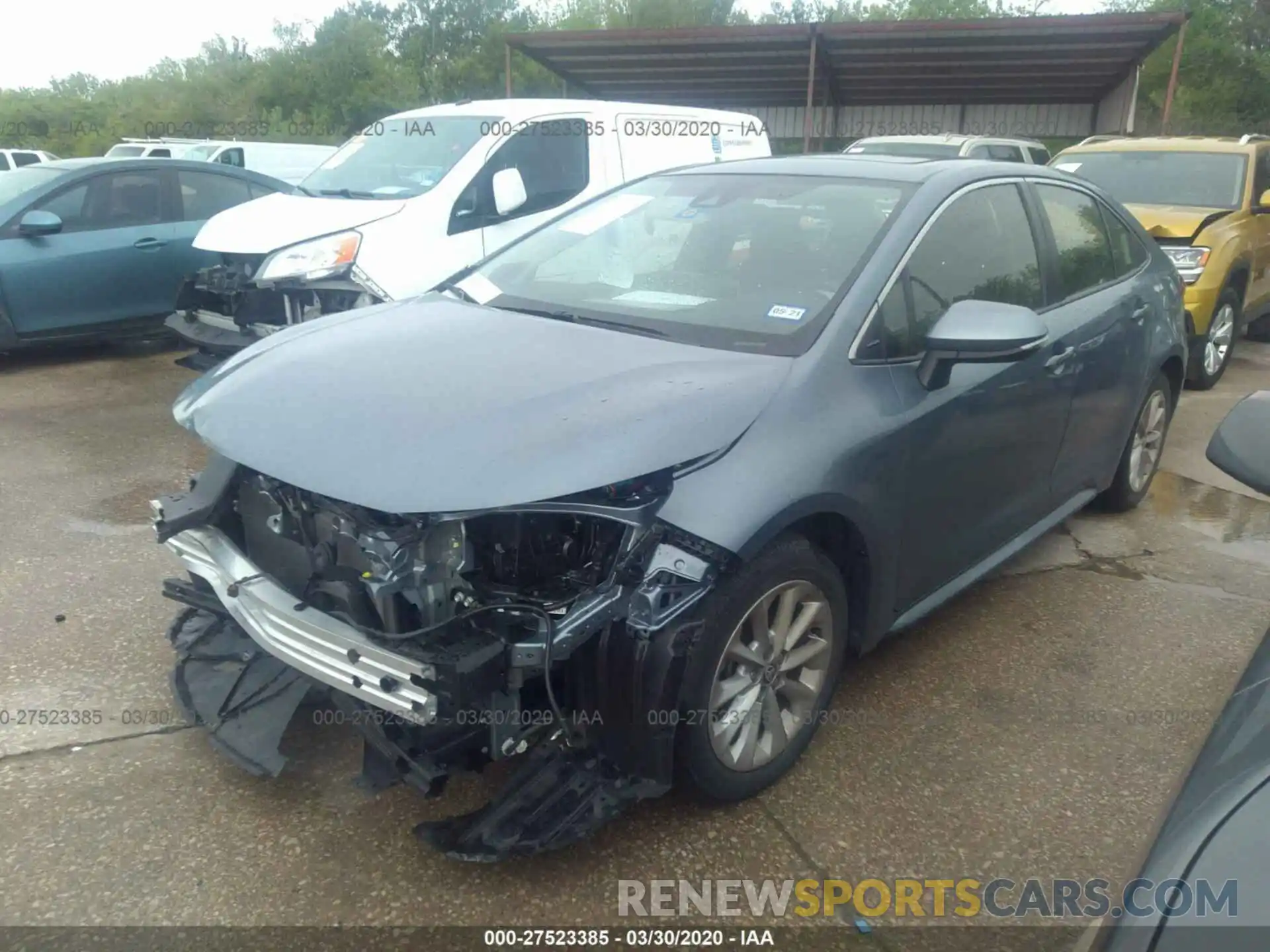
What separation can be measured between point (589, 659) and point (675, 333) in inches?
40.4

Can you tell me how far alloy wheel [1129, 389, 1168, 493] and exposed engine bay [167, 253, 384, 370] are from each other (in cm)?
406

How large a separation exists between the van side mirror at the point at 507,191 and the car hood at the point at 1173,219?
437 cm

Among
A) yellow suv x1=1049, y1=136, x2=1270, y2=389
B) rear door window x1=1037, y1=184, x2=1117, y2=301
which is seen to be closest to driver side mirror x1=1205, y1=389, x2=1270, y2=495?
rear door window x1=1037, y1=184, x2=1117, y2=301

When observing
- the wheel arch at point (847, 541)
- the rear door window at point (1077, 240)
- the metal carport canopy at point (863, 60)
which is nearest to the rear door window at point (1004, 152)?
the metal carport canopy at point (863, 60)

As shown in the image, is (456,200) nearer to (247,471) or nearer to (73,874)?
(247,471)

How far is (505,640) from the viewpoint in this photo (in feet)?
7.39

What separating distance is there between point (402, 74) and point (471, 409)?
35968 mm

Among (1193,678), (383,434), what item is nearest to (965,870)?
(1193,678)

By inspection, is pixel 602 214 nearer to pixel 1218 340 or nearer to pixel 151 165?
pixel 151 165

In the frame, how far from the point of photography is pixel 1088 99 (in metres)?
20.3

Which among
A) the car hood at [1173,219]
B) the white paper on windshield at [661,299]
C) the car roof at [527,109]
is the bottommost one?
the car hood at [1173,219]

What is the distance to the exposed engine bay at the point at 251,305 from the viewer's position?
5703 millimetres

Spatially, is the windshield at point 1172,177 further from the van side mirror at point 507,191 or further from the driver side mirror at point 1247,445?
the driver side mirror at point 1247,445

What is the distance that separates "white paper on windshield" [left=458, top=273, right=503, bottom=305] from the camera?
3.37 metres
